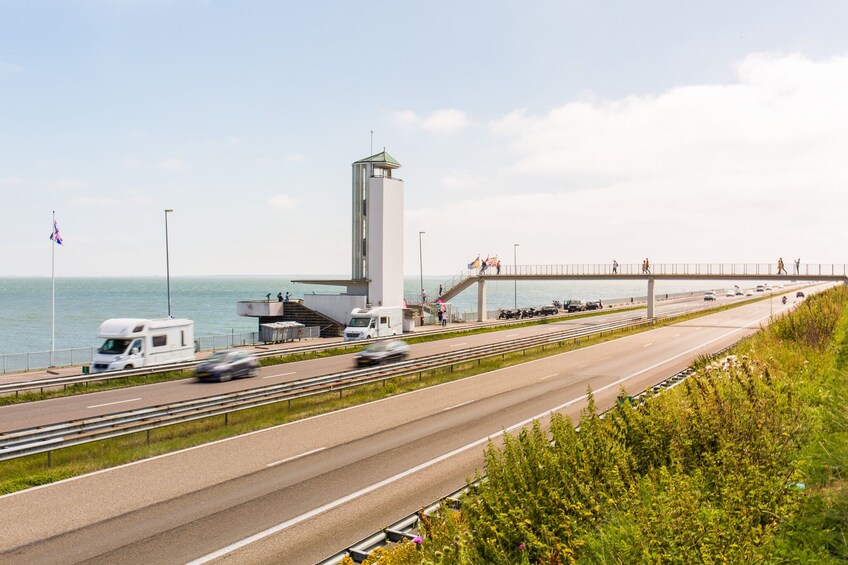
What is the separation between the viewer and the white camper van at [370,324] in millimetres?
40906

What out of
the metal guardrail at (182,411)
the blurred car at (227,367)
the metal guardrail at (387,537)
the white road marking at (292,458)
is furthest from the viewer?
the blurred car at (227,367)

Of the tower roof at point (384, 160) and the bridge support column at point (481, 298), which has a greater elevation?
the tower roof at point (384, 160)

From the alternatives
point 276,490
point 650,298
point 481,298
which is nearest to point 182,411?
point 276,490

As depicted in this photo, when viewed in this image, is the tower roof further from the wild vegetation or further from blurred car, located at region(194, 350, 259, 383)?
the wild vegetation

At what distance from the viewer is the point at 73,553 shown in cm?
1002

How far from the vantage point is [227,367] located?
89.6 feet

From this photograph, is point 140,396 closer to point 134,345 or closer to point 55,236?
point 134,345

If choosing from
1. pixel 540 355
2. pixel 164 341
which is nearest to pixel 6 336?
pixel 164 341

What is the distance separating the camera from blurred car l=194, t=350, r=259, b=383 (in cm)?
2697

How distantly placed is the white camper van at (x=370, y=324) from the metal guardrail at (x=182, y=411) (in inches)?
462

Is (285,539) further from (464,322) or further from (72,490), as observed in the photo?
(464,322)

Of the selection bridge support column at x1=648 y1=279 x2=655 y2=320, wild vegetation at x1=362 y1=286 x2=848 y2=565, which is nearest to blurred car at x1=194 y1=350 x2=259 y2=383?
wild vegetation at x1=362 y1=286 x2=848 y2=565

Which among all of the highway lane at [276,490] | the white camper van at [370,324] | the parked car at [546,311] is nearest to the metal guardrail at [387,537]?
the highway lane at [276,490]

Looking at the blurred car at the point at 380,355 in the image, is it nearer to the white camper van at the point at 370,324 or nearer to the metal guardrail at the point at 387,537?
the white camper van at the point at 370,324
